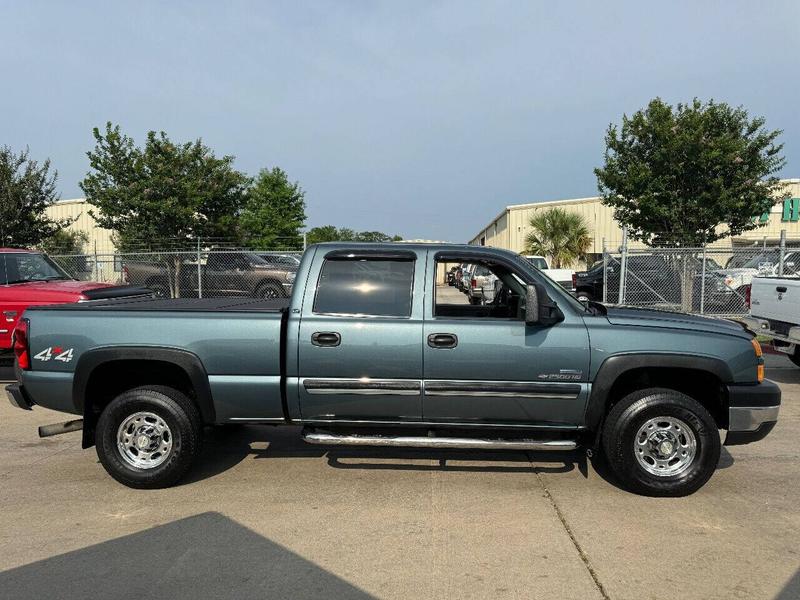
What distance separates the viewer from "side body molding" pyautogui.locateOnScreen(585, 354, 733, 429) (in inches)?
166

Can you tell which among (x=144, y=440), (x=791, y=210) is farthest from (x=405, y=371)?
(x=791, y=210)

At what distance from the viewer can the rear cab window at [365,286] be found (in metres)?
4.43

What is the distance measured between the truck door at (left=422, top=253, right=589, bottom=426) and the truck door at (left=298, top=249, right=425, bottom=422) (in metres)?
0.15

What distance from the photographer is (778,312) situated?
25.8 feet

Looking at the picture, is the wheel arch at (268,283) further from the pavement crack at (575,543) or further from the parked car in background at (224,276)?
the pavement crack at (575,543)

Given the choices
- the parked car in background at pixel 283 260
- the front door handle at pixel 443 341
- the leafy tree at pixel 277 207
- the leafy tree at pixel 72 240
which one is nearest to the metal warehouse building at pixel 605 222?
the leafy tree at pixel 277 207

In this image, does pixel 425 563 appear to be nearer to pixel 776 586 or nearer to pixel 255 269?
pixel 776 586

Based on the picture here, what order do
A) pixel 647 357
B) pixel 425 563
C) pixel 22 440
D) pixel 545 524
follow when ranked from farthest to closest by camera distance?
pixel 22 440 < pixel 647 357 < pixel 545 524 < pixel 425 563

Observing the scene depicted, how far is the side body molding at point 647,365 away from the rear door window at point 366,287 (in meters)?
1.47

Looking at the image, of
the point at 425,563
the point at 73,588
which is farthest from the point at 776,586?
the point at 73,588

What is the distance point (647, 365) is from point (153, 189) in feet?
59.8

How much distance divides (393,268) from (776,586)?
10.0ft

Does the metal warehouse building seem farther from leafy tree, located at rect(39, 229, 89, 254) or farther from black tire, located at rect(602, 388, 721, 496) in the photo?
black tire, located at rect(602, 388, 721, 496)

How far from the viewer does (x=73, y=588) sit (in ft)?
10.2
